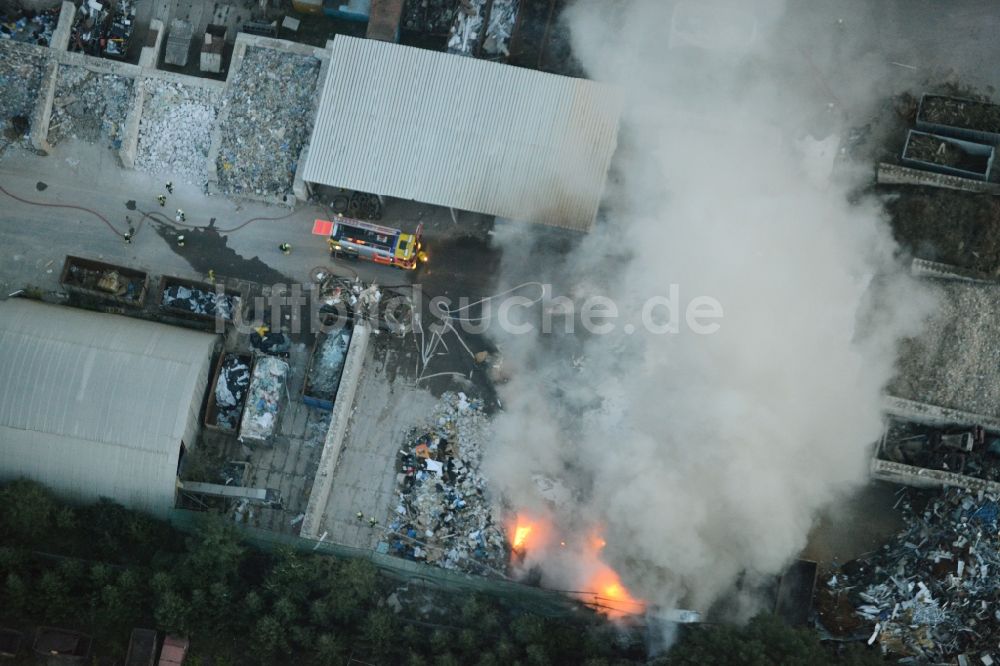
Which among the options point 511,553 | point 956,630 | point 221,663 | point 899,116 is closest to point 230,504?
point 221,663

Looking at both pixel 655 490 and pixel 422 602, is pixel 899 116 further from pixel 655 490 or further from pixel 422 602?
pixel 422 602

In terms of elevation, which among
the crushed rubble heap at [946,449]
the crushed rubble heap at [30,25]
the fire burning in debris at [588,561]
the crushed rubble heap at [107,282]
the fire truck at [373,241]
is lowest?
the fire burning in debris at [588,561]

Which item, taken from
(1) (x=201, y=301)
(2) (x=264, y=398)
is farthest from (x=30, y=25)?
(2) (x=264, y=398)

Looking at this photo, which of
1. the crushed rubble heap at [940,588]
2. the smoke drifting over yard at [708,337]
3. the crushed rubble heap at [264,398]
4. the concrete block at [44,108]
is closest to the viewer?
the crushed rubble heap at [940,588]

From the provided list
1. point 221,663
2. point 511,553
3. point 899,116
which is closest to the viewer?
point 221,663

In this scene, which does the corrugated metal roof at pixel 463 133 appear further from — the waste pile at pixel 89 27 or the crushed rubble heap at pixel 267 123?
the waste pile at pixel 89 27

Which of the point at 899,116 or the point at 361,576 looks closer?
the point at 361,576

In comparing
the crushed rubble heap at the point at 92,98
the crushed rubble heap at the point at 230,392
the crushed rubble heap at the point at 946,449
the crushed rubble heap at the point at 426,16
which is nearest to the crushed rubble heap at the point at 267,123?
the crushed rubble heap at the point at 426,16
